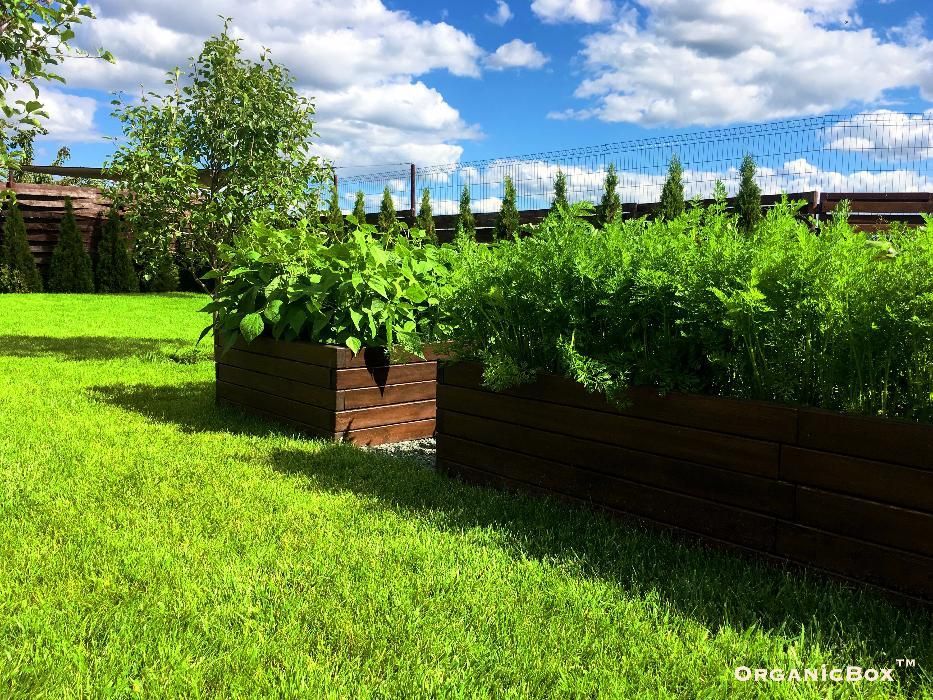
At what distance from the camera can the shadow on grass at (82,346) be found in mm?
7633

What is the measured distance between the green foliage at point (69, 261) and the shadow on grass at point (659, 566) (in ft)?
48.4

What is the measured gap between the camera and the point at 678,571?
7.97ft

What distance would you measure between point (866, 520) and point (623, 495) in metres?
0.89

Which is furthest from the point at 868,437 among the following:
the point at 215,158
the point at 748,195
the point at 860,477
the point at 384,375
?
the point at 748,195

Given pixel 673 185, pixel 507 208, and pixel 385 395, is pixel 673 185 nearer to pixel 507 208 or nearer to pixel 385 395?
pixel 507 208

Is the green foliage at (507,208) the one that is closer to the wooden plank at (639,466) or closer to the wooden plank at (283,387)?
the wooden plank at (283,387)

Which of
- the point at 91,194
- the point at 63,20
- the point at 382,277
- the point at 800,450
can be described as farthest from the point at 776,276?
the point at 91,194

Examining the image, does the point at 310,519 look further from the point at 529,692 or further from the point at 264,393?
the point at 264,393

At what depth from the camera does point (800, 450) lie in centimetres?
238

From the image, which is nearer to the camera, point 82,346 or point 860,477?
point 860,477

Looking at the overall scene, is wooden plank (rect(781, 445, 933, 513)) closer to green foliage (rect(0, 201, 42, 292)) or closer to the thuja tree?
the thuja tree

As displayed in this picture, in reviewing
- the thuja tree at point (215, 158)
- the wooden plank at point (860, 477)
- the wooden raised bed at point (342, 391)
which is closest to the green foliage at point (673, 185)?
the thuja tree at point (215, 158)

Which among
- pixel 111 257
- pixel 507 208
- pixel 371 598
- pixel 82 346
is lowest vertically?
pixel 371 598

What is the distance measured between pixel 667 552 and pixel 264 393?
10.2 ft
